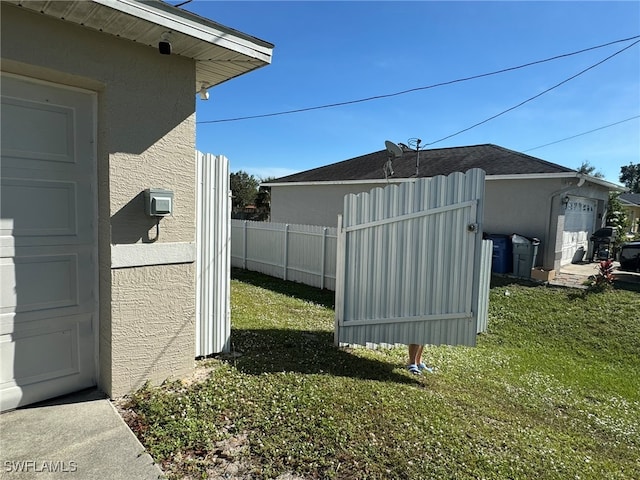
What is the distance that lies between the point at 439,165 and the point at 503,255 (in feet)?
15.8

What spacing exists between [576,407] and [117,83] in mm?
5726

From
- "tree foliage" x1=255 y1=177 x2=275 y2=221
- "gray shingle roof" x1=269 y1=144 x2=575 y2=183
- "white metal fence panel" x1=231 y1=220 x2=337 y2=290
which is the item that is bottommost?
"white metal fence panel" x1=231 y1=220 x2=337 y2=290

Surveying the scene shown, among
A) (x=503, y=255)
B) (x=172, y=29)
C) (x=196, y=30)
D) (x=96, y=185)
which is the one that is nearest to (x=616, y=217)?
(x=503, y=255)

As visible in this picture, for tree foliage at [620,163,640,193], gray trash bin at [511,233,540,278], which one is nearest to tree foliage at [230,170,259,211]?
gray trash bin at [511,233,540,278]

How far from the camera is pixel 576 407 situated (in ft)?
14.0

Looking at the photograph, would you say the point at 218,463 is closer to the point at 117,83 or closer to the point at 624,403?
the point at 117,83

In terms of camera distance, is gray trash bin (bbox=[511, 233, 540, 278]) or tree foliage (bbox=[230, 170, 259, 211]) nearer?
gray trash bin (bbox=[511, 233, 540, 278])

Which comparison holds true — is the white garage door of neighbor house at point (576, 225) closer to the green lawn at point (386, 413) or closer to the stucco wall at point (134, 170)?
the green lawn at point (386, 413)

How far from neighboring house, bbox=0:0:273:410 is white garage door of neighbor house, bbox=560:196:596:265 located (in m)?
11.4

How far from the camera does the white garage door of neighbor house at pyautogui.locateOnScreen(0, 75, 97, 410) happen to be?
9.47 ft

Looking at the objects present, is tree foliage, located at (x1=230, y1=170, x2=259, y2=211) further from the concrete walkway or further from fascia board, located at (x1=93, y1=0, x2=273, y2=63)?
the concrete walkway

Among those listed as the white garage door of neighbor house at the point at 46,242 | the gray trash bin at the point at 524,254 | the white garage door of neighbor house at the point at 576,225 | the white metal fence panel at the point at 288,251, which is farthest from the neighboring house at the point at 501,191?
the white garage door of neighbor house at the point at 46,242

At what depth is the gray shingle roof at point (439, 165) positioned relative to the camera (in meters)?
11.5

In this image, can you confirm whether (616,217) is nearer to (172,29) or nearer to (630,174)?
(172,29)
